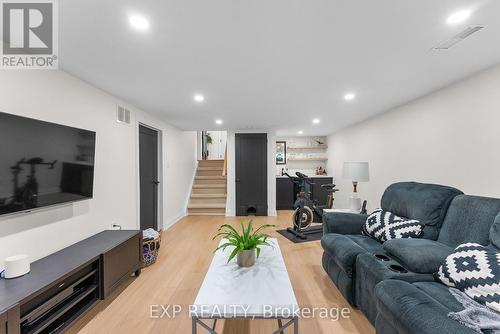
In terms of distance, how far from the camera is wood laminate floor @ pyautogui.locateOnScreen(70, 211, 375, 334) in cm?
178

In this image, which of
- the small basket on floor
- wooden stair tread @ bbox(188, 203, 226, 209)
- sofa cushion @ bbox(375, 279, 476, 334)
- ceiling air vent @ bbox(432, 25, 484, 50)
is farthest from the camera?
wooden stair tread @ bbox(188, 203, 226, 209)

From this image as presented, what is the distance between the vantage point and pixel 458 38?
168 cm

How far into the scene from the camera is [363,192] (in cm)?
465

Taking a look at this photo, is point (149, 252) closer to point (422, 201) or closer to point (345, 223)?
point (345, 223)

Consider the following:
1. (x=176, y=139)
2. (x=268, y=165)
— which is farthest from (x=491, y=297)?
(x=176, y=139)

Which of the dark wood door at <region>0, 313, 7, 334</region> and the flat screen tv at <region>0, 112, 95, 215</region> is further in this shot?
the flat screen tv at <region>0, 112, 95, 215</region>

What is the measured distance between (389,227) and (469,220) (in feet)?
2.04

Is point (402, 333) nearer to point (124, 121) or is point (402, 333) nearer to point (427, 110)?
point (427, 110)

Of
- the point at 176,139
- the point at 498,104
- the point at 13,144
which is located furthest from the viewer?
the point at 176,139

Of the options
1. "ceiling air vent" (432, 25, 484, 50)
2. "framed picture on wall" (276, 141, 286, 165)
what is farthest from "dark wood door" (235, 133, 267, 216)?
"ceiling air vent" (432, 25, 484, 50)

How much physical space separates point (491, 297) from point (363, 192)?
3632mm

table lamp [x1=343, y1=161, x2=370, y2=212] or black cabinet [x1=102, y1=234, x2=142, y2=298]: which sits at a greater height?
table lamp [x1=343, y1=161, x2=370, y2=212]

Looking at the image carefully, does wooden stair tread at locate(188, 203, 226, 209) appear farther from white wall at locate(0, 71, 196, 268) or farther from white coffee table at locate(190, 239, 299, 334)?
white coffee table at locate(190, 239, 299, 334)

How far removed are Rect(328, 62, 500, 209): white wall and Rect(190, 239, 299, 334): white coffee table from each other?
7.86 feet
